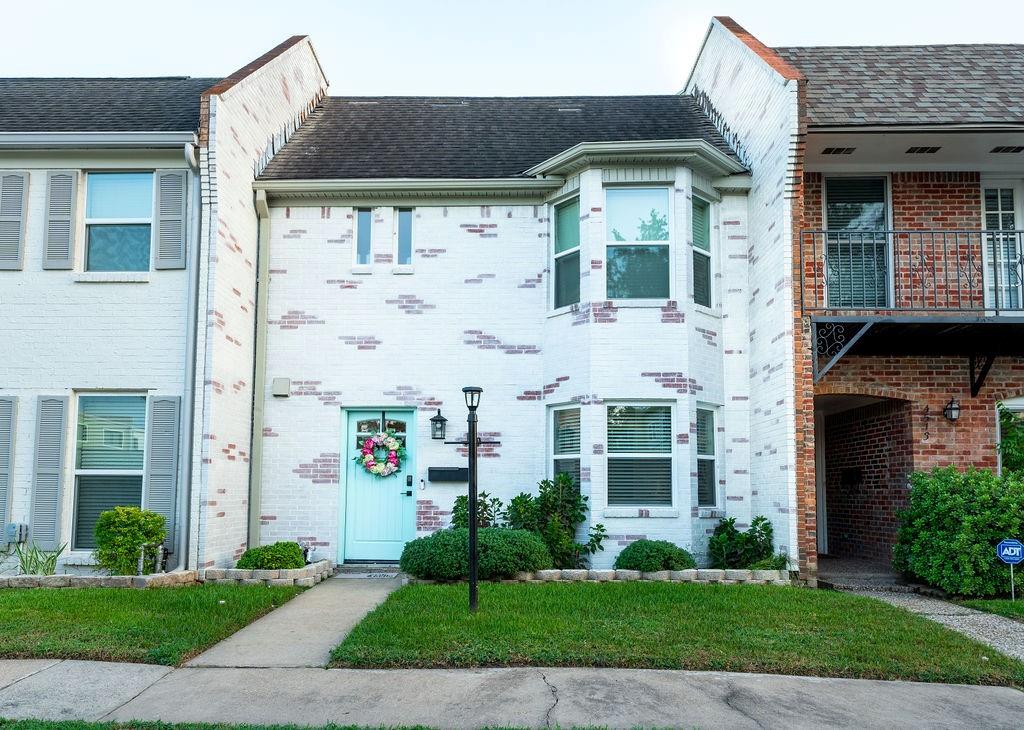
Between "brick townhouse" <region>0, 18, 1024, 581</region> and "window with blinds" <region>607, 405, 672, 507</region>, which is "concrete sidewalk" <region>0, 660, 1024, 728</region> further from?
"window with blinds" <region>607, 405, 672, 507</region>

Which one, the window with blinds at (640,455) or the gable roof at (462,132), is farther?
the gable roof at (462,132)

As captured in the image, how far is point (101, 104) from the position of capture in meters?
12.2

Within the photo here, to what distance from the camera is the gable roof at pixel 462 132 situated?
39.3 feet

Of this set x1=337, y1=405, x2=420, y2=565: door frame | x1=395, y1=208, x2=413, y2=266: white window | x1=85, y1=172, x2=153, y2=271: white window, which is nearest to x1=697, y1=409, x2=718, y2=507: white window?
x1=337, y1=405, x2=420, y2=565: door frame

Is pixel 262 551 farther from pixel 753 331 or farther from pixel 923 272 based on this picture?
pixel 923 272

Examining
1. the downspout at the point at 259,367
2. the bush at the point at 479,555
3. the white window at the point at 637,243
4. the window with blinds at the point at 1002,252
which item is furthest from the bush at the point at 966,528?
the downspout at the point at 259,367

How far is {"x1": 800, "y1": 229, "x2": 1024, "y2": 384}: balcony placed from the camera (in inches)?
408

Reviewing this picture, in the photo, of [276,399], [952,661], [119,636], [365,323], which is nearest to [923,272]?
[952,661]

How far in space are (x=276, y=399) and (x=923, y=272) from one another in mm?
8270

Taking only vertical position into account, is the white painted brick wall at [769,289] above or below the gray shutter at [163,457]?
above

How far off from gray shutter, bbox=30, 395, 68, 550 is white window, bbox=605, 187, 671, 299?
653cm

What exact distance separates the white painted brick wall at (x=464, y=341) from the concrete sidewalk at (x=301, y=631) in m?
2.24

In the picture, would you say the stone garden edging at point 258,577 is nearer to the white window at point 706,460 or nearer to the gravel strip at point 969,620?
the white window at point 706,460

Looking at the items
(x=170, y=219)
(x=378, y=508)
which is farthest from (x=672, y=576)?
(x=170, y=219)
